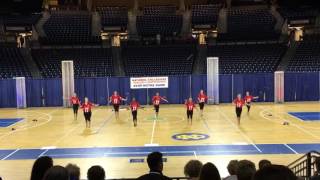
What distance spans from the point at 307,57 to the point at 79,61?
68.7 ft

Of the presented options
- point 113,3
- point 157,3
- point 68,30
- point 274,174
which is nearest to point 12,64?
point 68,30

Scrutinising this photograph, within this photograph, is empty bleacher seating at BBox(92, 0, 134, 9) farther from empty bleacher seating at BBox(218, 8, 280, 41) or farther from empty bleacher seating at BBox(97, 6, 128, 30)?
empty bleacher seating at BBox(218, 8, 280, 41)

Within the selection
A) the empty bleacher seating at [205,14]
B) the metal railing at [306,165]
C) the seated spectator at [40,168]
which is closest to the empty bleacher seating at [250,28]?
the empty bleacher seating at [205,14]

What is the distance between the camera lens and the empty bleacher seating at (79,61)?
1487 inches

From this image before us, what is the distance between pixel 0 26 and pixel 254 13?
25300mm

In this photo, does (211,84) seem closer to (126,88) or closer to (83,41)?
(126,88)

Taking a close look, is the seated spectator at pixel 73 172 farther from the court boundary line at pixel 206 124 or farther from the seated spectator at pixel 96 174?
the court boundary line at pixel 206 124

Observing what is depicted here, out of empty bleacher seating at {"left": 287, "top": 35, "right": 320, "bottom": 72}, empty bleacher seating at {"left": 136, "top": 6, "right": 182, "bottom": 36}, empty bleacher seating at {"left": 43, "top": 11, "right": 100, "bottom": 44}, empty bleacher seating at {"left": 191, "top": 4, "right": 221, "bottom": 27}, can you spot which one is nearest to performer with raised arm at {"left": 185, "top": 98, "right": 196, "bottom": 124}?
empty bleacher seating at {"left": 287, "top": 35, "right": 320, "bottom": 72}

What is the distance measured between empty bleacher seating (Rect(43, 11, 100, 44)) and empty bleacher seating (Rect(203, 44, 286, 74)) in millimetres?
12160

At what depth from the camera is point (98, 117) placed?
1119 inches

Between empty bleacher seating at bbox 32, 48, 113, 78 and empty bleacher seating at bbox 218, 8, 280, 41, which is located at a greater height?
empty bleacher seating at bbox 218, 8, 280, 41

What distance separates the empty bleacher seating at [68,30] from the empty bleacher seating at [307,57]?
18901mm

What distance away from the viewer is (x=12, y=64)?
126 feet

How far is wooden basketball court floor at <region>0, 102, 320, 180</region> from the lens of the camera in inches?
623
